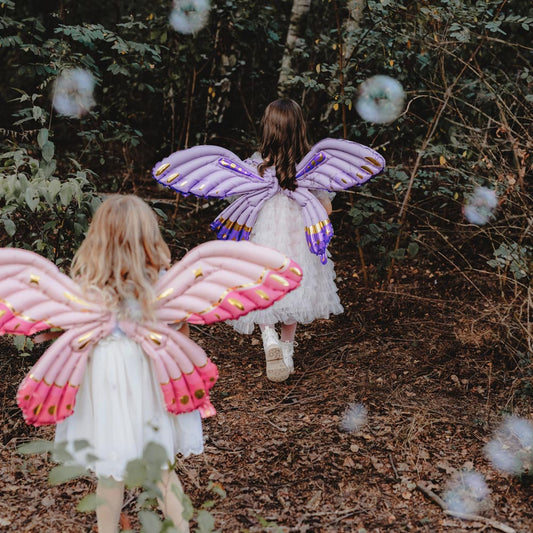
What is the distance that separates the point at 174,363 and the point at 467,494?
149cm

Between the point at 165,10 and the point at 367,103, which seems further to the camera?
the point at 165,10

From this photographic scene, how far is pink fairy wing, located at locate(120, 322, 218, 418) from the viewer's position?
2.28m

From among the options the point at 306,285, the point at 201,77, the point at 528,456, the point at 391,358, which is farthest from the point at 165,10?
the point at 528,456

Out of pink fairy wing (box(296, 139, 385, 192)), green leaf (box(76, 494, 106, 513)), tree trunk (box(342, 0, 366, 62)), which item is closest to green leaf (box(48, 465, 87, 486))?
green leaf (box(76, 494, 106, 513))

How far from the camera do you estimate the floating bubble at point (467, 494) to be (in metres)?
2.81

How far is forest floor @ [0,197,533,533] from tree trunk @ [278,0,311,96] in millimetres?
2022

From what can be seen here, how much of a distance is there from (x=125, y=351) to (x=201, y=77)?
4.39 meters

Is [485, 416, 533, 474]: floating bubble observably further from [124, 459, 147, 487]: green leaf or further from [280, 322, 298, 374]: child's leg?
[124, 459, 147, 487]: green leaf

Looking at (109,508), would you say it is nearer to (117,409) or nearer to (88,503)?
(117,409)

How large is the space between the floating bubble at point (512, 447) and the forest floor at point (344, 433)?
49 millimetres

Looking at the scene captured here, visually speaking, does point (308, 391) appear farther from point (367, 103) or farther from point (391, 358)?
point (367, 103)

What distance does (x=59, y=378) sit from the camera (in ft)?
7.48

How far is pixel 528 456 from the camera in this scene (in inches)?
114

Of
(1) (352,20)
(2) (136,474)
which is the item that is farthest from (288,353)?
(1) (352,20)
